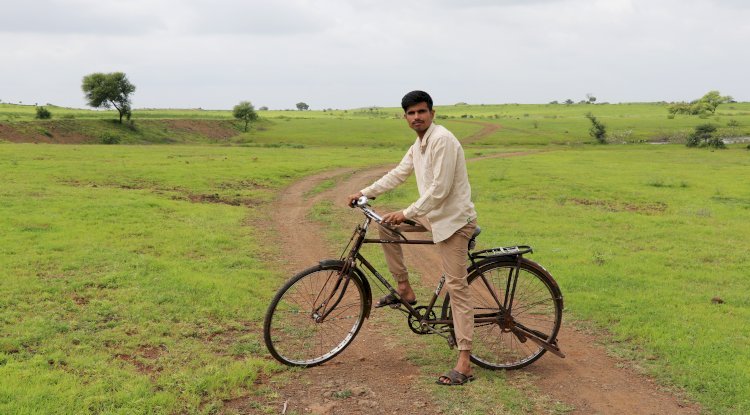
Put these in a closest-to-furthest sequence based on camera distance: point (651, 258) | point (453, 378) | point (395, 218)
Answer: point (395, 218), point (453, 378), point (651, 258)

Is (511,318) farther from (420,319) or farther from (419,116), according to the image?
(419,116)

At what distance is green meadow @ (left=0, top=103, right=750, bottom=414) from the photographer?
17.3 feet

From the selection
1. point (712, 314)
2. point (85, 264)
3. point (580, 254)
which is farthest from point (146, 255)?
point (712, 314)

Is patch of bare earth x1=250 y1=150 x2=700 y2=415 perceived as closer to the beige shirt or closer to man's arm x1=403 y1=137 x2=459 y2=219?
the beige shirt

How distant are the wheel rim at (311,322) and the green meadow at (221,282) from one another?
0.96ft

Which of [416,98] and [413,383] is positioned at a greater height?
[416,98]

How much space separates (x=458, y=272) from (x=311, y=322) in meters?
1.69

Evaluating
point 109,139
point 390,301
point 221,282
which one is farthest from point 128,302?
point 109,139

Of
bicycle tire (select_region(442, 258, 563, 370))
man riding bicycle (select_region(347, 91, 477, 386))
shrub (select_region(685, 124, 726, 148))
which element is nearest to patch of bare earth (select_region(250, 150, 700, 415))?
bicycle tire (select_region(442, 258, 563, 370))

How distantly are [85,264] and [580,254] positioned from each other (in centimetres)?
894

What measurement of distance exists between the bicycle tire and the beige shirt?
0.67m

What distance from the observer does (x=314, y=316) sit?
5.75m

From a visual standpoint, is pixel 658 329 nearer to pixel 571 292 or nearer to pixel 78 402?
pixel 571 292

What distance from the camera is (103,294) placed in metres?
7.83
